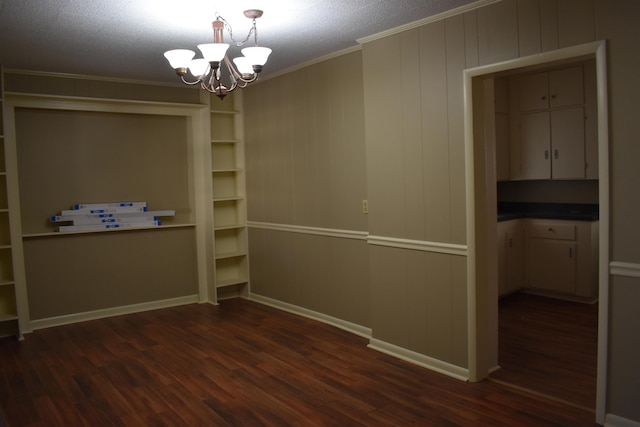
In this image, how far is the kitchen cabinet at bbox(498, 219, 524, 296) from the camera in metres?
5.28

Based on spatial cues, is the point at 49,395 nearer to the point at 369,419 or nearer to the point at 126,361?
the point at 126,361

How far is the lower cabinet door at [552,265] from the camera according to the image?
5.16 m

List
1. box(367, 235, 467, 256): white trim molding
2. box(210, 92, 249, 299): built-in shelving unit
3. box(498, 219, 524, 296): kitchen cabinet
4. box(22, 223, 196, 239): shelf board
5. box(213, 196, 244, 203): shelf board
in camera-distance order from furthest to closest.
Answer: box(210, 92, 249, 299): built-in shelving unit < box(213, 196, 244, 203): shelf board < box(498, 219, 524, 296): kitchen cabinet < box(22, 223, 196, 239): shelf board < box(367, 235, 467, 256): white trim molding

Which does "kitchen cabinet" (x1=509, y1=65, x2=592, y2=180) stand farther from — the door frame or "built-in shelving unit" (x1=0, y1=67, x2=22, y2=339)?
"built-in shelving unit" (x1=0, y1=67, x2=22, y2=339)

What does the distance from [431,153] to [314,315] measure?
2139 mm

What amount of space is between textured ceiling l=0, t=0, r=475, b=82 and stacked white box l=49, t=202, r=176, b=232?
1.40 meters

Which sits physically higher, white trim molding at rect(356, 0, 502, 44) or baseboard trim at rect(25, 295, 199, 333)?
white trim molding at rect(356, 0, 502, 44)

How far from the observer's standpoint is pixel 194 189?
5.71 meters

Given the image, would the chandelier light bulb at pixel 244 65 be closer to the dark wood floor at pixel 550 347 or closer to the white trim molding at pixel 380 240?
the white trim molding at pixel 380 240

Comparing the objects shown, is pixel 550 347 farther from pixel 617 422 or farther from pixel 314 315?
pixel 314 315

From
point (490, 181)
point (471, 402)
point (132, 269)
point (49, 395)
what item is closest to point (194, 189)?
point (132, 269)

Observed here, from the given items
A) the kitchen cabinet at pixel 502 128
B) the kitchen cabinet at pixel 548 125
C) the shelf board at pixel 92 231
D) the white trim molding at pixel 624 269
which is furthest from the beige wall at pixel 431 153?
the kitchen cabinet at pixel 548 125

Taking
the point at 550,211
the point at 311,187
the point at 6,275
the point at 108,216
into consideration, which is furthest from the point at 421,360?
the point at 6,275

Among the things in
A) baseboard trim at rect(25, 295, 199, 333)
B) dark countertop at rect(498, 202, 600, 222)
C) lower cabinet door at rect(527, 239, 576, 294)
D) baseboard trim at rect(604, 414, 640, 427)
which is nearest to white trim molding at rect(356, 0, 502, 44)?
baseboard trim at rect(604, 414, 640, 427)
